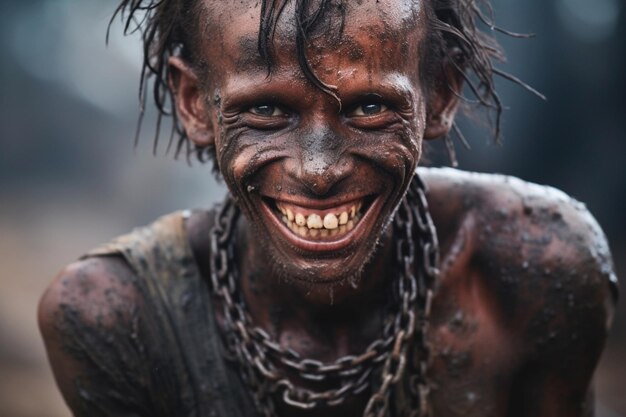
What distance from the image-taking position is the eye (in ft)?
7.57

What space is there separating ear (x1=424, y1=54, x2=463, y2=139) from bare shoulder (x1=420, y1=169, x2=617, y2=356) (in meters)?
0.34

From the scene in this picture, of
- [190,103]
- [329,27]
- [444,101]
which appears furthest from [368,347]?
[329,27]

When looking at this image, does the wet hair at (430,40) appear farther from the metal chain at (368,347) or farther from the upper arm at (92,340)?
the upper arm at (92,340)

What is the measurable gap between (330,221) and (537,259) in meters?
0.86

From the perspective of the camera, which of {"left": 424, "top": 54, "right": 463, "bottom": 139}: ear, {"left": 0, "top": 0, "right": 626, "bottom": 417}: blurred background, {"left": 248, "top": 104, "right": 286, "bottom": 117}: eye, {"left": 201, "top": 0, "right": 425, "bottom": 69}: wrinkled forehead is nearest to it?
{"left": 201, "top": 0, "right": 425, "bottom": 69}: wrinkled forehead

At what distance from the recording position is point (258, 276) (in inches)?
112

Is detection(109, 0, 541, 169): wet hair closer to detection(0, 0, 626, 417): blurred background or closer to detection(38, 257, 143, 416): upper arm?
detection(38, 257, 143, 416): upper arm

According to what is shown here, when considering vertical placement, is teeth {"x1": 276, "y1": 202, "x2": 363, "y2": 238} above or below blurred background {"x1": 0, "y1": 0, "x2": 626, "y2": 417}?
above

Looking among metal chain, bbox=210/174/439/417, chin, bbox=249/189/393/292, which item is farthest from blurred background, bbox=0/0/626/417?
chin, bbox=249/189/393/292

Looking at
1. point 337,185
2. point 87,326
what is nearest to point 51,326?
point 87,326

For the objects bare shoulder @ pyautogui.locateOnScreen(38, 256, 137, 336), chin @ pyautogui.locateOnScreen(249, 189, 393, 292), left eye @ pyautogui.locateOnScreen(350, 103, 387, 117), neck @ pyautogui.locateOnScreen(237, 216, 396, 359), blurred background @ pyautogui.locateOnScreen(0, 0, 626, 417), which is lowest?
blurred background @ pyautogui.locateOnScreen(0, 0, 626, 417)

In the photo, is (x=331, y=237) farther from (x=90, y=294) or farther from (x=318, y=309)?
(x=90, y=294)

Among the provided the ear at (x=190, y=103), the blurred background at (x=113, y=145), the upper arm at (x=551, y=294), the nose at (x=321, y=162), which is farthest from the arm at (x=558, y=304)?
the blurred background at (x=113, y=145)

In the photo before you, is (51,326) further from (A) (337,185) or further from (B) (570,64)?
(B) (570,64)
